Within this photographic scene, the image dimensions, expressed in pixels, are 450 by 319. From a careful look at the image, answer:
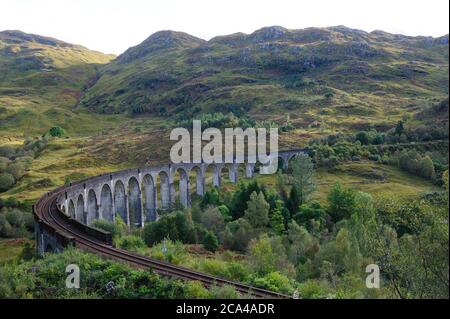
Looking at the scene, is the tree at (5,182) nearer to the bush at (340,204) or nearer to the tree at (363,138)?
the bush at (340,204)

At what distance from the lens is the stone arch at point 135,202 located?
65625 millimetres

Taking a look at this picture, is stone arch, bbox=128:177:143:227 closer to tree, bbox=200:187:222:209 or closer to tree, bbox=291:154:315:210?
tree, bbox=200:187:222:209

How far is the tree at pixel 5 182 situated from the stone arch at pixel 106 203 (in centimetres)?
3768

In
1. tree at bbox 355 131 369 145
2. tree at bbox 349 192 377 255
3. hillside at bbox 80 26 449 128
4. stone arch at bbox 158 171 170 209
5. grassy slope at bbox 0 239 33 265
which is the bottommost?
grassy slope at bbox 0 239 33 265

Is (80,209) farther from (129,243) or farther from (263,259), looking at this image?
(263,259)

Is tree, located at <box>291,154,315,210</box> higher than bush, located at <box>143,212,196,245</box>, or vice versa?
tree, located at <box>291,154,315,210</box>

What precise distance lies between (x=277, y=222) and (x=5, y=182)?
198 feet

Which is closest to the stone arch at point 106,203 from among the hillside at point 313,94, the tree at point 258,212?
the tree at point 258,212

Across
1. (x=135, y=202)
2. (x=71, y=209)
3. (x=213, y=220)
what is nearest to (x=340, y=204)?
(x=213, y=220)

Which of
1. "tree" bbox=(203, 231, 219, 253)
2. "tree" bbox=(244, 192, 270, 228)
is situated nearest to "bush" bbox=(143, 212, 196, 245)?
"tree" bbox=(203, 231, 219, 253)

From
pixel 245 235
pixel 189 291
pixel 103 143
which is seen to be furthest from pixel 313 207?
pixel 103 143

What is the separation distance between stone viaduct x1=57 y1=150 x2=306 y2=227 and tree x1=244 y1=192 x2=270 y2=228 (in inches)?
730

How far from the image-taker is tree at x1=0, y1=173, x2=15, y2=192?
85.5 metres

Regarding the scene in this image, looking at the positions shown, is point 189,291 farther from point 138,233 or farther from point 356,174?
point 356,174
